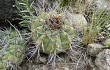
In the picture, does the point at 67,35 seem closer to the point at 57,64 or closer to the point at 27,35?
the point at 57,64

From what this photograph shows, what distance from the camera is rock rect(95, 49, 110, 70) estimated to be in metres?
2.11

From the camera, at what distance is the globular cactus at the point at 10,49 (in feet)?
6.96

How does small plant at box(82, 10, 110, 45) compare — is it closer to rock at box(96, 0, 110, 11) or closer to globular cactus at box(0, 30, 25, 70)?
rock at box(96, 0, 110, 11)

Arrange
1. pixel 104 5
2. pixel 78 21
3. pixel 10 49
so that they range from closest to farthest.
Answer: pixel 10 49 → pixel 78 21 → pixel 104 5

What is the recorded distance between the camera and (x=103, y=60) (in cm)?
213

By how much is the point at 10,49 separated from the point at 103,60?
90cm

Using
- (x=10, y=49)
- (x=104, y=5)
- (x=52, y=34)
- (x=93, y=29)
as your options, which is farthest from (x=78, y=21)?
(x=10, y=49)

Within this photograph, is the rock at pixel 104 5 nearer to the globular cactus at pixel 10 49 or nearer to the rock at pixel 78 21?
the rock at pixel 78 21

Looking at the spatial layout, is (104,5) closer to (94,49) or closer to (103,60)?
(94,49)

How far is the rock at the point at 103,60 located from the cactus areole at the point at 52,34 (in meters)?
0.32

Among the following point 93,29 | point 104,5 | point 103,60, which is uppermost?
point 104,5

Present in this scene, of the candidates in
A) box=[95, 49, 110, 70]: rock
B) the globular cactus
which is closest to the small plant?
box=[95, 49, 110, 70]: rock

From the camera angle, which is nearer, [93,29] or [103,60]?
[103,60]

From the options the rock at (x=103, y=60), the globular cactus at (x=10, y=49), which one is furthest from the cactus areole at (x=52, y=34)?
the rock at (x=103, y=60)
